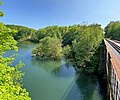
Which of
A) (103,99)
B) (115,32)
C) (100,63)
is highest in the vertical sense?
(115,32)

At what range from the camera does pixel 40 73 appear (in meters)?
34.8

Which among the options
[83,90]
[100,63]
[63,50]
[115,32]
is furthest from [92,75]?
[115,32]

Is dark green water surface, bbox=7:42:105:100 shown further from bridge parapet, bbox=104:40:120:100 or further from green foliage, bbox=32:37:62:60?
green foliage, bbox=32:37:62:60

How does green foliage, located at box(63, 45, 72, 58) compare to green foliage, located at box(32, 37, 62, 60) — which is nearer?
green foliage, located at box(32, 37, 62, 60)

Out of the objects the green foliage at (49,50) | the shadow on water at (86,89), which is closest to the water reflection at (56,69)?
the shadow on water at (86,89)

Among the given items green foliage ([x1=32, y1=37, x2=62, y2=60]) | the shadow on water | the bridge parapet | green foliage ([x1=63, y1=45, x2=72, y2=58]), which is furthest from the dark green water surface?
green foliage ([x1=63, y1=45, x2=72, y2=58])

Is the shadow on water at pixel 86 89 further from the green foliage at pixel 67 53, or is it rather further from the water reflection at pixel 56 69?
the green foliage at pixel 67 53

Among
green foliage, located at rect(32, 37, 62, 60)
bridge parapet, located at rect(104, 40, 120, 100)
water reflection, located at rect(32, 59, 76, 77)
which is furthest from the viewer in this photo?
green foliage, located at rect(32, 37, 62, 60)

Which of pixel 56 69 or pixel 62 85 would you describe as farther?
pixel 56 69

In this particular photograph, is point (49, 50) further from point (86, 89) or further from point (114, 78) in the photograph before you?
point (114, 78)

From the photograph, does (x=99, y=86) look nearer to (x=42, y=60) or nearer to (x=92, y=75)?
(x=92, y=75)

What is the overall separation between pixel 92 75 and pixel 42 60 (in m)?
15.9

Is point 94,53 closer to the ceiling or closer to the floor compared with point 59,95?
closer to the ceiling

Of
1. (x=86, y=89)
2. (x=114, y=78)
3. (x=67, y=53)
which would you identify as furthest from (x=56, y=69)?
(x=114, y=78)
